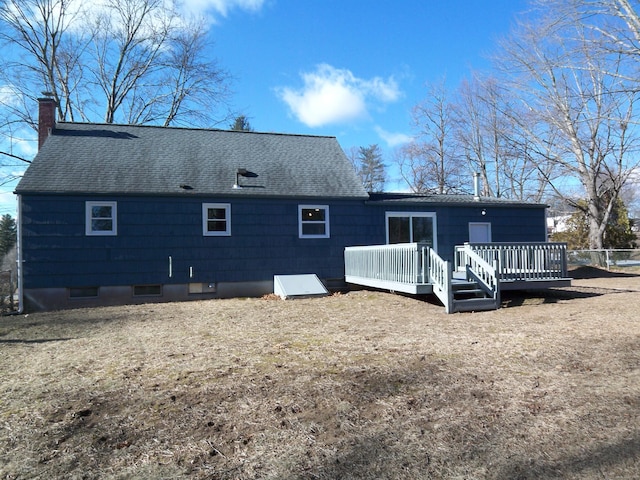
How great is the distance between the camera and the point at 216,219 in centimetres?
1308

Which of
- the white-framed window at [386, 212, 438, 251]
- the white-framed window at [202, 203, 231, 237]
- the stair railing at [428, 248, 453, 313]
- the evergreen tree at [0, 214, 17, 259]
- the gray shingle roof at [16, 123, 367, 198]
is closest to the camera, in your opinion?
Answer: the stair railing at [428, 248, 453, 313]

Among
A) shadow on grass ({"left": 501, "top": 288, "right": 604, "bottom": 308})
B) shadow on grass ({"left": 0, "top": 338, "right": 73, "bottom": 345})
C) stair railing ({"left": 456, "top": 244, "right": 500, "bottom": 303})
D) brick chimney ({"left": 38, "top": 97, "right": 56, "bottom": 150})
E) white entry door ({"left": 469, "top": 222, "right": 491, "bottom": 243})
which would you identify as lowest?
shadow on grass ({"left": 0, "top": 338, "right": 73, "bottom": 345})

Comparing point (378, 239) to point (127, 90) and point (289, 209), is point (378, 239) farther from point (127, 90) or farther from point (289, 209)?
point (127, 90)

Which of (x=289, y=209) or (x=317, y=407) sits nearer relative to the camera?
(x=317, y=407)

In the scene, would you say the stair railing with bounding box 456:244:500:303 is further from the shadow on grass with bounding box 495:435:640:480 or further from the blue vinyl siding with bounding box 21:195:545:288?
the shadow on grass with bounding box 495:435:640:480

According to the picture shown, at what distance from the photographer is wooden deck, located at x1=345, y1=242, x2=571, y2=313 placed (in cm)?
948

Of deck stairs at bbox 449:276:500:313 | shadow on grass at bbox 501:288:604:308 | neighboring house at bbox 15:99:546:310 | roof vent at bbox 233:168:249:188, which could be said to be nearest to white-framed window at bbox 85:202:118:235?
neighboring house at bbox 15:99:546:310

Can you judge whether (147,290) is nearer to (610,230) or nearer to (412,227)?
(412,227)

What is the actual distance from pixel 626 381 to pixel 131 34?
27933 mm

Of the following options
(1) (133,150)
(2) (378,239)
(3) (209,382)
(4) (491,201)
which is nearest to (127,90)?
(1) (133,150)

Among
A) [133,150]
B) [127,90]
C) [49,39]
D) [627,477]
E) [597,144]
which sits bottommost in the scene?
[627,477]

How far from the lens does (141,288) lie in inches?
495

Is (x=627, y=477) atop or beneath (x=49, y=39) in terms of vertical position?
beneath

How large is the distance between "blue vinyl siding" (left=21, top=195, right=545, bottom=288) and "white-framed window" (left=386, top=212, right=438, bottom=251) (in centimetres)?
19
